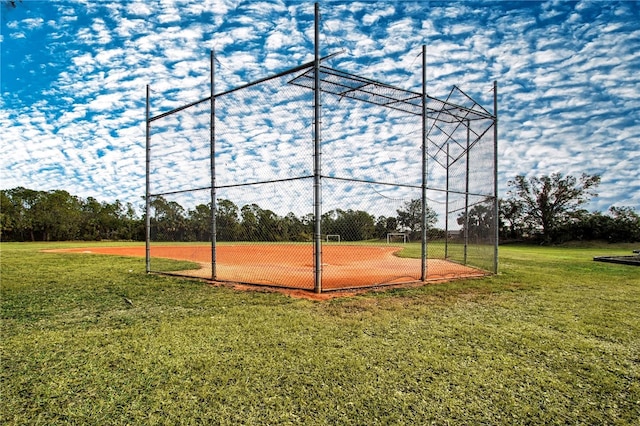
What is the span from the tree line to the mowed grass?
2223 millimetres

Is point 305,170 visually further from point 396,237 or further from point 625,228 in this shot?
point 625,228

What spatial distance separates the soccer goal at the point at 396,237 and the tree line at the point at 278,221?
1.06ft

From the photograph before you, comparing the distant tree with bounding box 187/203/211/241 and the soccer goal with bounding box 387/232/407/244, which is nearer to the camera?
the distant tree with bounding box 187/203/211/241

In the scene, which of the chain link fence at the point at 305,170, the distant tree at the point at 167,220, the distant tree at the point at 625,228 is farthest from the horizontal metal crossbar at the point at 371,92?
the distant tree at the point at 625,228

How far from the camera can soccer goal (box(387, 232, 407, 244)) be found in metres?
9.53

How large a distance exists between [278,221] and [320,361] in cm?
463

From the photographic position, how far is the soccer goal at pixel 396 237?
9530 mm

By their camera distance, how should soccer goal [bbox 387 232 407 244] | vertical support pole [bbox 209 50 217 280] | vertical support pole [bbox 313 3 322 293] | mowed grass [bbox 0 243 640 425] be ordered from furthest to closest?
soccer goal [bbox 387 232 407 244] → vertical support pole [bbox 209 50 217 280] → vertical support pole [bbox 313 3 322 293] → mowed grass [bbox 0 243 640 425]

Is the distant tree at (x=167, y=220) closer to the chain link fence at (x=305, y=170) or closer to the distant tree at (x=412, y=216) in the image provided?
the chain link fence at (x=305, y=170)

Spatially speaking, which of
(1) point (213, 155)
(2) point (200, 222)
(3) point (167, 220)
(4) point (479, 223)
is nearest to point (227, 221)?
(2) point (200, 222)

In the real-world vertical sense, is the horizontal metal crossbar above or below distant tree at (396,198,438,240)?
above

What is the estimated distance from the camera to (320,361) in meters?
3.20

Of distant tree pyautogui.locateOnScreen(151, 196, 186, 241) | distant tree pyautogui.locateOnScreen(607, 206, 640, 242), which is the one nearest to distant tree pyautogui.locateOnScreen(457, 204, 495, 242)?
distant tree pyautogui.locateOnScreen(151, 196, 186, 241)

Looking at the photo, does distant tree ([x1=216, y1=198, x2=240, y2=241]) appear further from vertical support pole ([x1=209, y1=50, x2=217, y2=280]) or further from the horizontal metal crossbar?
the horizontal metal crossbar
